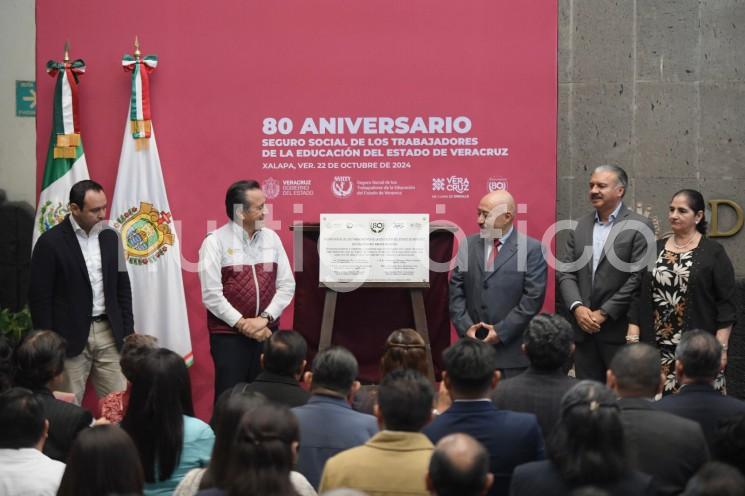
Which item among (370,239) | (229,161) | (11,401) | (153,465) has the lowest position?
(153,465)

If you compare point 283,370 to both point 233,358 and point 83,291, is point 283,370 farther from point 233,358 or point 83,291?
point 83,291

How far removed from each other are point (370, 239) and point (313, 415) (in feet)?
8.59

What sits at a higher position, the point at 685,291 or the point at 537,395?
the point at 685,291

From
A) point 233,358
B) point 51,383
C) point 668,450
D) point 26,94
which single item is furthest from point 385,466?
point 26,94

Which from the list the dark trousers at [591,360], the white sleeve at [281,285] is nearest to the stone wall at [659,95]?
the dark trousers at [591,360]

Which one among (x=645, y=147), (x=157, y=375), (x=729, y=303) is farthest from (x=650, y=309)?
(x=157, y=375)

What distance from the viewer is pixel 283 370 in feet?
13.2

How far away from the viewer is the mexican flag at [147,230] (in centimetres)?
646

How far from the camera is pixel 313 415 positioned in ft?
11.7

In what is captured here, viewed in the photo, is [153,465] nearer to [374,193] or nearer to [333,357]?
[333,357]

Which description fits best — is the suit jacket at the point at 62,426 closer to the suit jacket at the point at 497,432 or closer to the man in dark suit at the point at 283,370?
the man in dark suit at the point at 283,370

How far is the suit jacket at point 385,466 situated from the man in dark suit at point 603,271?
9.16 feet

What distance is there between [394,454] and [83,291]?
3105mm

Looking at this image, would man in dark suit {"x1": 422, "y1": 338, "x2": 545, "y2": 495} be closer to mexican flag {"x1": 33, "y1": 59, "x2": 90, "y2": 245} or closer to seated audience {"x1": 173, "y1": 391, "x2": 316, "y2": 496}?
seated audience {"x1": 173, "y1": 391, "x2": 316, "y2": 496}
